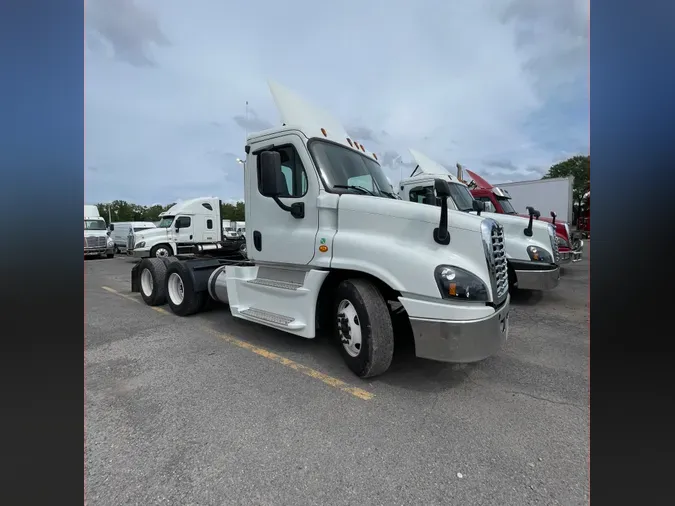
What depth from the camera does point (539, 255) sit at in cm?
639

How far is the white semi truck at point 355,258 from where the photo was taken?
286cm

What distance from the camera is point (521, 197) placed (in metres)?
15.6

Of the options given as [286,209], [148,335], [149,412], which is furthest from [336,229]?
[148,335]

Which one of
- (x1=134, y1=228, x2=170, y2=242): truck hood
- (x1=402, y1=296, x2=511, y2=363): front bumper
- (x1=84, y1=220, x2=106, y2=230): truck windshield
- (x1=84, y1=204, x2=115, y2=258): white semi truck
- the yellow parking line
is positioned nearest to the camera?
(x1=402, y1=296, x2=511, y2=363): front bumper

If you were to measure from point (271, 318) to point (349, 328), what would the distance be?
1.07 meters

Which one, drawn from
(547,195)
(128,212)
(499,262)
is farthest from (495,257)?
(128,212)

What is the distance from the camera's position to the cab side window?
3.80 m

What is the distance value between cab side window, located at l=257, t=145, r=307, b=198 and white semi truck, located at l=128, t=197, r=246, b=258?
11.6 m

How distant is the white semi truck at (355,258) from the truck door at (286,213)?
0.01 m

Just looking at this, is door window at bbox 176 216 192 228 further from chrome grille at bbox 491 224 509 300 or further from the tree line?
the tree line

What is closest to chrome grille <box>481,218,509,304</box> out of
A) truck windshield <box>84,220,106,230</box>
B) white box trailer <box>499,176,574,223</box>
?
white box trailer <box>499,176,574,223</box>

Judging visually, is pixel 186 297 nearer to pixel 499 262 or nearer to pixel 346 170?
pixel 346 170

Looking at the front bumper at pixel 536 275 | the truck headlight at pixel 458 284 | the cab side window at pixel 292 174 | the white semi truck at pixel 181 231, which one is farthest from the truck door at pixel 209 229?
the truck headlight at pixel 458 284

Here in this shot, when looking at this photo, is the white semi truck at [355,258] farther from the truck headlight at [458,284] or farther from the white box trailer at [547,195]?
the white box trailer at [547,195]
